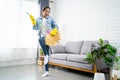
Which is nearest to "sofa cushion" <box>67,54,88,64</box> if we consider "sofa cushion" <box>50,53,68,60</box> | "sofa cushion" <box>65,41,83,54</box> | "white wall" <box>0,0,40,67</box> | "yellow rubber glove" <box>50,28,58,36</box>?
"sofa cushion" <box>50,53,68,60</box>

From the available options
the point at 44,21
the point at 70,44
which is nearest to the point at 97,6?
the point at 70,44

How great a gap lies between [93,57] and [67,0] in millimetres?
3011

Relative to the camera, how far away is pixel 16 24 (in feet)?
16.5

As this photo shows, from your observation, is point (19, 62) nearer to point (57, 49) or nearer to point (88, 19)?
point (57, 49)

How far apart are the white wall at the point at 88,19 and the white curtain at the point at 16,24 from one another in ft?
3.21

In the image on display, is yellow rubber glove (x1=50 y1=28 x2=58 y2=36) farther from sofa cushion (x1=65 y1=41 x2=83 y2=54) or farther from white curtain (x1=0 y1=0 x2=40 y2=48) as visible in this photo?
white curtain (x1=0 y1=0 x2=40 y2=48)

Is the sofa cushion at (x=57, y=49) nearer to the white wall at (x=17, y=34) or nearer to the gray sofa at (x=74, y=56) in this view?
the gray sofa at (x=74, y=56)

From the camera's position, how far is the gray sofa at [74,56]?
3555mm

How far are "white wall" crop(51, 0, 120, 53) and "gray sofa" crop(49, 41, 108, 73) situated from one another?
42 centimetres

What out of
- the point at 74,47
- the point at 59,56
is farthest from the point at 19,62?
the point at 74,47

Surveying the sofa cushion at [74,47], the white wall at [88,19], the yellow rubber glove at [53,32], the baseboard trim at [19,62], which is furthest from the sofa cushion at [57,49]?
the yellow rubber glove at [53,32]

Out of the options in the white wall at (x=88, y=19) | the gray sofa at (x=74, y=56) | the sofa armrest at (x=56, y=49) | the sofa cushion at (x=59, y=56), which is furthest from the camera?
the sofa armrest at (x=56, y=49)

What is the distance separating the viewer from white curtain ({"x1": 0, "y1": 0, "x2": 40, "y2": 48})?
4.75 metres

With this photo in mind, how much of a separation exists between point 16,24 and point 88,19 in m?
2.29
